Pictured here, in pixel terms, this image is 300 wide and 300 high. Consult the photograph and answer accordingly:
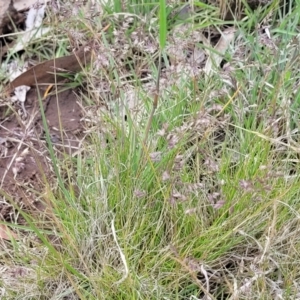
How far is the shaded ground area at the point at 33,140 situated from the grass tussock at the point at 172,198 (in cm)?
10

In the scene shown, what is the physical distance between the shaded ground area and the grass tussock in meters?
0.10

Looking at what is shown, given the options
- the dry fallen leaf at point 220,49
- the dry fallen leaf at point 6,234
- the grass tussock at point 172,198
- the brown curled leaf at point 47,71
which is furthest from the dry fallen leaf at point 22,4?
the dry fallen leaf at point 6,234

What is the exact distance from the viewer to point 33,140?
1.62 metres

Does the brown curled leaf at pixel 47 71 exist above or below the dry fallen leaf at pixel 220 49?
below

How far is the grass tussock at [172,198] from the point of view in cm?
125

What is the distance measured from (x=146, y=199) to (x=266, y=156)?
0.95ft

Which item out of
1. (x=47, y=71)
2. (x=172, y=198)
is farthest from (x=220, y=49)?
(x=172, y=198)

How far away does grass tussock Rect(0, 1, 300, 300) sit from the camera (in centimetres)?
125

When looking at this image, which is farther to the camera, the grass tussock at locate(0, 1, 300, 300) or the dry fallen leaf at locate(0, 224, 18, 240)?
the dry fallen leaf at locate(0, 224, 18, 240)

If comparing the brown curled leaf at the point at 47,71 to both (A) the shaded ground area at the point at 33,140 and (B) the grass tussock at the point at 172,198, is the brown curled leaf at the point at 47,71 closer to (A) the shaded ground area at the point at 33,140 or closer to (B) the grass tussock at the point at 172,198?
(A) the shaded ground area at the point at 33,140

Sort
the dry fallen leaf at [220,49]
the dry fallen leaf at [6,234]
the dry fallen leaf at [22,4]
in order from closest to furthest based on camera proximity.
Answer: the dry fallen leaf at [6,234], the dry fallen leaf at [220,49], the dry fallen leaf at [22,4]

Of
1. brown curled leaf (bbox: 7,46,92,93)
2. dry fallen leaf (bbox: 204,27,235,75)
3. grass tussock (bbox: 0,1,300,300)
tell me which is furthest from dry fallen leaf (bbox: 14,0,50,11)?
dry fallen leaf (bbox: 204,27,235,75)

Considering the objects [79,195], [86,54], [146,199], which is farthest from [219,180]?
[86,54]

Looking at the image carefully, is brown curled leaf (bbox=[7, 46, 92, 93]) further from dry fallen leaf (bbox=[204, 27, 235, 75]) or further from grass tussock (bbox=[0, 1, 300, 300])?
dry fallen leaf (bbox=[204, 27, 235, 75])
